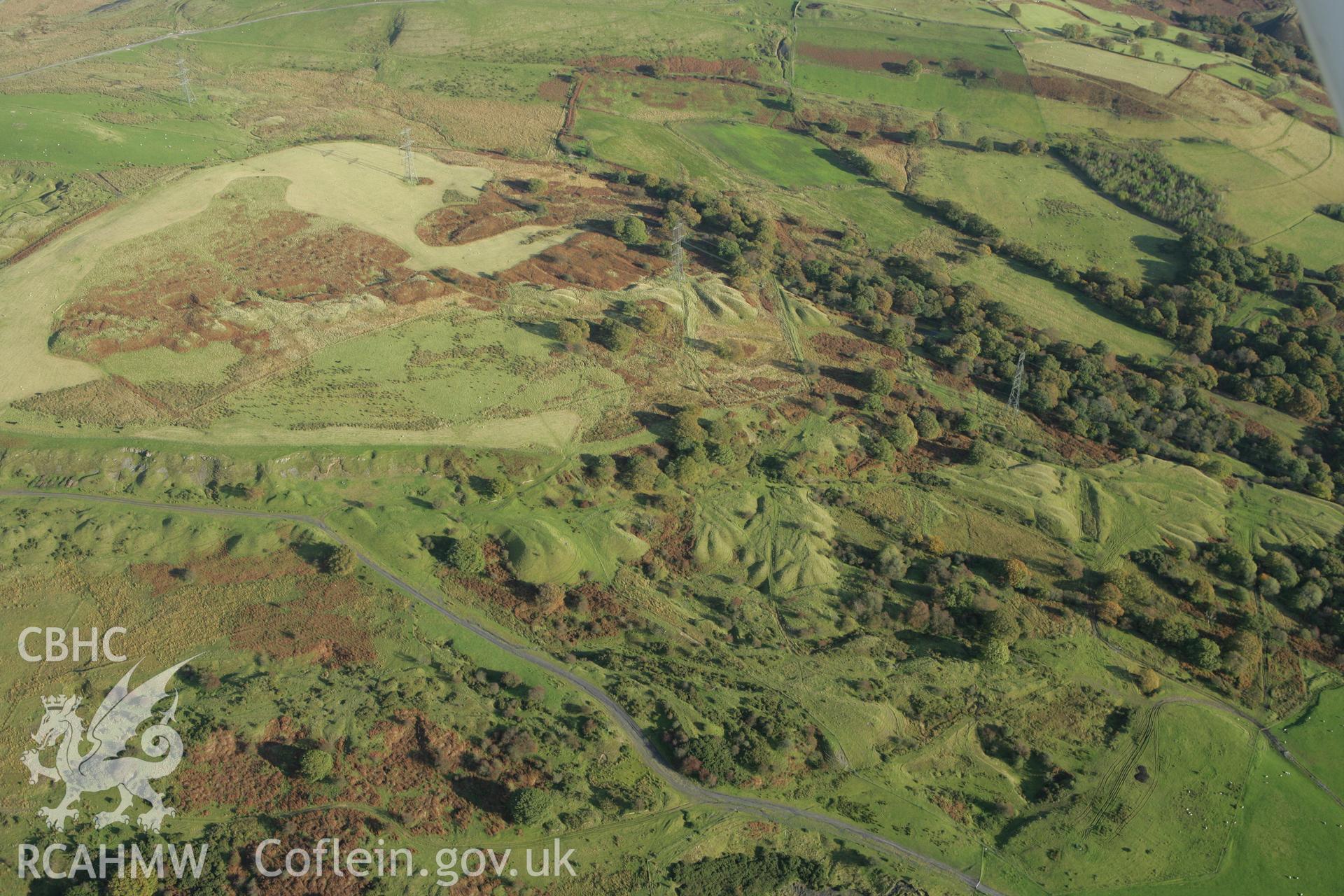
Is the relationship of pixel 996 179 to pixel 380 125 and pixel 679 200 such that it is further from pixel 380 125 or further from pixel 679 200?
pixel 380 125

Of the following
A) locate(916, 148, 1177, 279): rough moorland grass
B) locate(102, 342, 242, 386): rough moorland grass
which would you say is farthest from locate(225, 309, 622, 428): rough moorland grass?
locate(916, 148, 1177, 279): rough moorland grass

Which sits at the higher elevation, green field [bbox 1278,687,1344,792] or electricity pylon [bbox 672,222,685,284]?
electricity pylon [bbox 672,222,685,284]

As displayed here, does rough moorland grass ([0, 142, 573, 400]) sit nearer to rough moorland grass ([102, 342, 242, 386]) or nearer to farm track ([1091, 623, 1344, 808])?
rough moorland grass ([102, 342, 242, 386])

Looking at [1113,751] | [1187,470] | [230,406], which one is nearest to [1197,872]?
[1113,751]

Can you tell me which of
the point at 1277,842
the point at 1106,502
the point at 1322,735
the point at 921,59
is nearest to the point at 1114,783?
the point at 1277,842

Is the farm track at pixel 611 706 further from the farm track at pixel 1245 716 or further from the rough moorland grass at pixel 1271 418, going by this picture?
the rough moorland grass at pixel 1271 418

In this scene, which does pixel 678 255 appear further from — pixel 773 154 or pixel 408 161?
pixel 773 154
